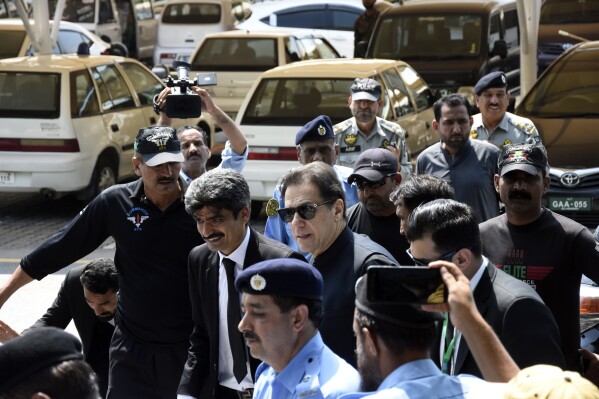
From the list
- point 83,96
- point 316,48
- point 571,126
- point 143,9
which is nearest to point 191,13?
point 143,9

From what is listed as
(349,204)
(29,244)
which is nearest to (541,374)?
(349,204)

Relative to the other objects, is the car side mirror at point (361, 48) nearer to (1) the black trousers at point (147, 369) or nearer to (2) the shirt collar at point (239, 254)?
(1) the black trousers at point (147, 369)

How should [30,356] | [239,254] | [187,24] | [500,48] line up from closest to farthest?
[30,356]
[239,254]
[500,48]
[187,24]

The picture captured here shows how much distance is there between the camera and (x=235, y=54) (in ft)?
61.4

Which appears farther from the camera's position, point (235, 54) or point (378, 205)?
point (235, 54)

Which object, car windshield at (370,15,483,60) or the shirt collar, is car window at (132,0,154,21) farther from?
the shirt collar

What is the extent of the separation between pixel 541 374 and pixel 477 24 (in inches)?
595

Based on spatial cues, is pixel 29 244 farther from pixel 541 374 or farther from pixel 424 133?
pixel 541 374

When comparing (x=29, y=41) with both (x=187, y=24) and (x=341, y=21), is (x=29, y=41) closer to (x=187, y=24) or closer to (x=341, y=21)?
(x=187, y=24)

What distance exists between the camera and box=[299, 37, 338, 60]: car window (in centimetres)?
1888

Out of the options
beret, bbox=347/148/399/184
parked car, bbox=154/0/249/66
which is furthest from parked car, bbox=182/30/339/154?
beret, bbox=347/148/399/184

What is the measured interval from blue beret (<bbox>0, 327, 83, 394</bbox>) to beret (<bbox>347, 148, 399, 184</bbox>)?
3754 millimetres

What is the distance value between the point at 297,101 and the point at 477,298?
910 cm

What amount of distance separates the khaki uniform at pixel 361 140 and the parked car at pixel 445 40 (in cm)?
686
